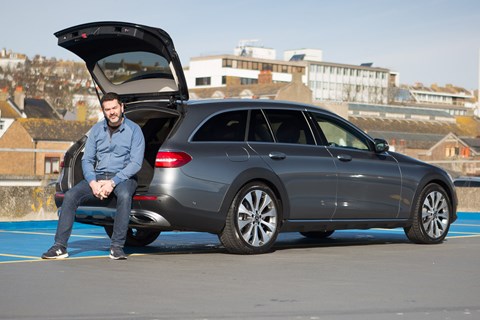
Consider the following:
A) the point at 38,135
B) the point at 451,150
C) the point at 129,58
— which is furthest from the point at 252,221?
the point at 451,150

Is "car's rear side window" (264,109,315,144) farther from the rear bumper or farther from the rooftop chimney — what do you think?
the rooftop chimney

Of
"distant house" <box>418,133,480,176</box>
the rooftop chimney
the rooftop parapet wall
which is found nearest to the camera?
the rooftop parapet wall

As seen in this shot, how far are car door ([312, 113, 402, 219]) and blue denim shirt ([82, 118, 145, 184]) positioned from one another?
244 centimetres

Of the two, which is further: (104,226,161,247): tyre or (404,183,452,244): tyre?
(404,183,452,244): tyre

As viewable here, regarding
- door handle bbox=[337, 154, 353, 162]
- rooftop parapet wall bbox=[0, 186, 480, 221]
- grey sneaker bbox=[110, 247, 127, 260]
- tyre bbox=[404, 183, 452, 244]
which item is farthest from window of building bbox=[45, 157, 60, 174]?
grey sneaker bbox=[110, 247, 127, 260]

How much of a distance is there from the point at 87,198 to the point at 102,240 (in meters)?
2.51

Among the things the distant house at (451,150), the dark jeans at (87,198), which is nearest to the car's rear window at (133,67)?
the dark jeans at (87,198)

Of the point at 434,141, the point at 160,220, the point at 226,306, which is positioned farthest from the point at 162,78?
the point at 434,141

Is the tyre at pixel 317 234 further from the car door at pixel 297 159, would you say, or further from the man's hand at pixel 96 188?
the man's hand at pixel 96 188

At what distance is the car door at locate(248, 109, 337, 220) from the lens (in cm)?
1169

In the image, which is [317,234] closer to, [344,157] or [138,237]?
[344,157]

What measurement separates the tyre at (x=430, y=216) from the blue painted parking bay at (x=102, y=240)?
2.11 feet

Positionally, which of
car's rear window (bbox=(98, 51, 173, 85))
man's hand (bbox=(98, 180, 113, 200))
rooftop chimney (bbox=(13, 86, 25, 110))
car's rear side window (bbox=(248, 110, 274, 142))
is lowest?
man's hand (bbox=(98, 180, 113, 200))

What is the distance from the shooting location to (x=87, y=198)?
11.0m
